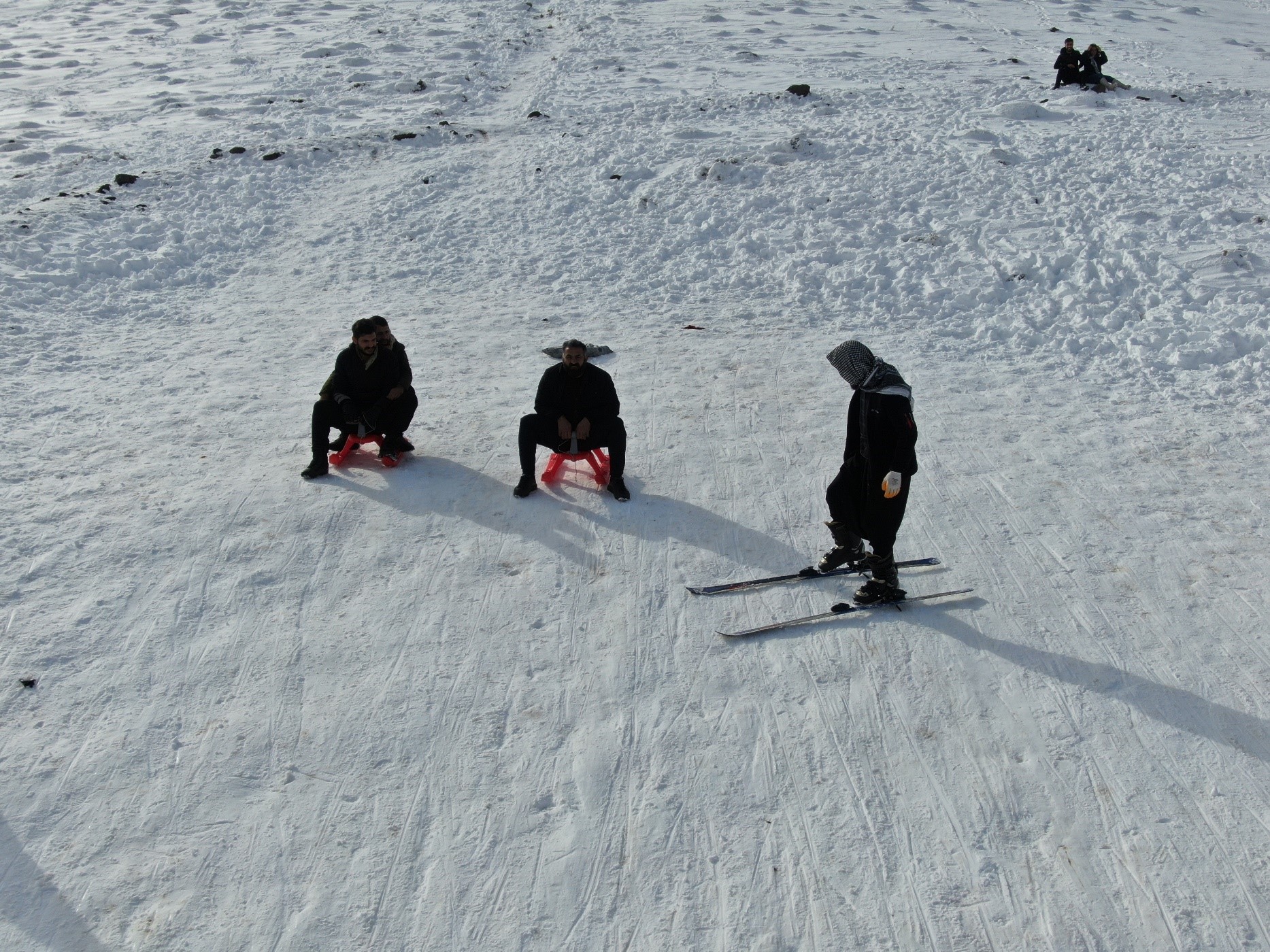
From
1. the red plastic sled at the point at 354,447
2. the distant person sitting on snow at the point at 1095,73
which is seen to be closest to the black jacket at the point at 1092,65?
the distant person sitting on snow at the point at 1095,73

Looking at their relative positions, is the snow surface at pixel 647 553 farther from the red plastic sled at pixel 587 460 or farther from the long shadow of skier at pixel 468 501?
the red plastic sled at pixel 587 460

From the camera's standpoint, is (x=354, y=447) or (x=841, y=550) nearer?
(x=841, y=550)

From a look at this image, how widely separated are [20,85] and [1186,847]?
80.0 feet

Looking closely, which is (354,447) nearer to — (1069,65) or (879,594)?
(879,594)

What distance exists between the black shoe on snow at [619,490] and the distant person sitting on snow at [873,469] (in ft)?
5.62

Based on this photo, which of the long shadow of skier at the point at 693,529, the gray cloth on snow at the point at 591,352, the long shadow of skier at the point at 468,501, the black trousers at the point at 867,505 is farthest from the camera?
the gray cloth on snow at the point at 591,352

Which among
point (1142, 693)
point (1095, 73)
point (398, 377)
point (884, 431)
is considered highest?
point (1095, 73)

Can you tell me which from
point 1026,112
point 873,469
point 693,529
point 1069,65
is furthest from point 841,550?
point 1069,65

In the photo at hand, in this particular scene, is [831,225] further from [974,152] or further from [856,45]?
[856,45]

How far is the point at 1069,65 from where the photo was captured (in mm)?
17719

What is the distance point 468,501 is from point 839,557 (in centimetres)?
283

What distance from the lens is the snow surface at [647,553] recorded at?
425cm

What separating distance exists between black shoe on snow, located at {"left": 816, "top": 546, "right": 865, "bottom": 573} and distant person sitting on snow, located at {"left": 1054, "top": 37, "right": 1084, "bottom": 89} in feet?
50.0

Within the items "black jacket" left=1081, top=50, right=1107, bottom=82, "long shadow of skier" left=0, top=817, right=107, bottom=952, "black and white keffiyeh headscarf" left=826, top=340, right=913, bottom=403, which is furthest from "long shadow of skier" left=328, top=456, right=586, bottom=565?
"black jacket" left=1081, top=50, right=1107, bottom=82
